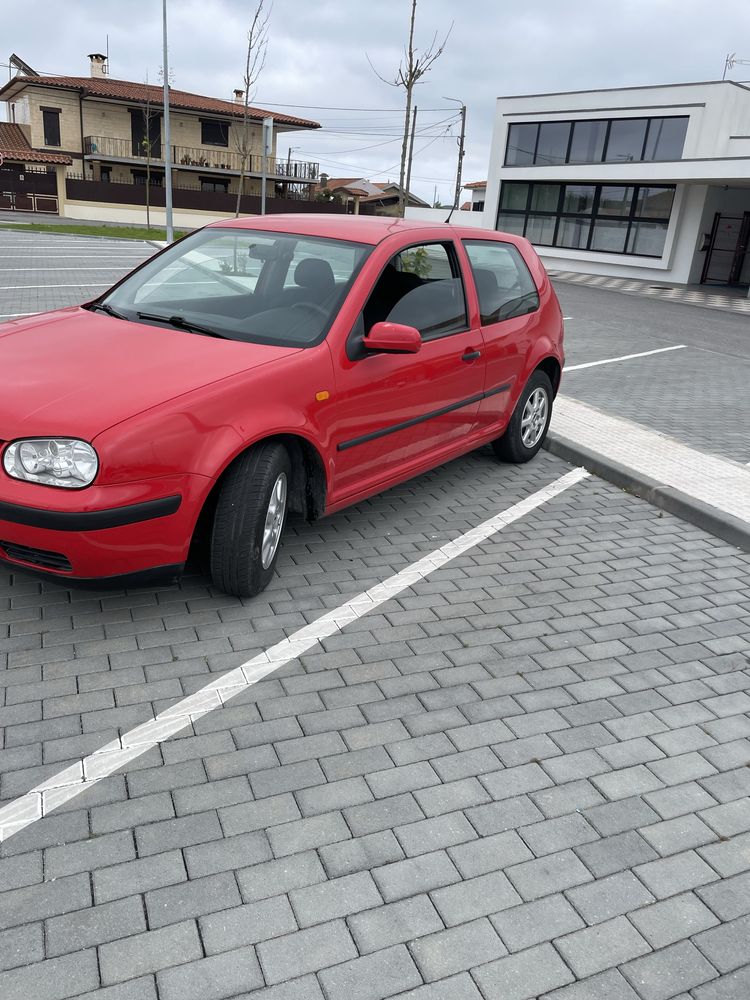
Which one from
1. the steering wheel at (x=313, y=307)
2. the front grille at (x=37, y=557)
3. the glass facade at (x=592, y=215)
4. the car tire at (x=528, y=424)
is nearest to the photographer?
the front grille at (x=37, y=557)

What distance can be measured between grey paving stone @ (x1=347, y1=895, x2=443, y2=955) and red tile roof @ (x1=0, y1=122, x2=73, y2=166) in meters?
46.4

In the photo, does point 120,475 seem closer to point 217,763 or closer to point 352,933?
point 217,763

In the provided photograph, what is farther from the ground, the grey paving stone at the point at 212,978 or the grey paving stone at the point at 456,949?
the grey paving stone at the point at 212,978

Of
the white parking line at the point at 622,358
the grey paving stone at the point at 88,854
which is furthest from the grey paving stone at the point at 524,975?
the white parking line at the point at 622,358

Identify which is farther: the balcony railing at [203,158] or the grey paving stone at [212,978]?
the balcony railing at [203,158]

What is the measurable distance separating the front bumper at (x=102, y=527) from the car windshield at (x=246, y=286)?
1.05m

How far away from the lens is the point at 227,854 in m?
2.47

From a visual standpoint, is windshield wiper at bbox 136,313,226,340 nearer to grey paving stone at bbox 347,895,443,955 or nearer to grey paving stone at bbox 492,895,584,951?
grey paving stone at bbox 347,895,443,955

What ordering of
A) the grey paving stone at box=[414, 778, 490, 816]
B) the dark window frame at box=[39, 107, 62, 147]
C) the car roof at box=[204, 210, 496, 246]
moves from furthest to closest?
1. the dark window frame at box=[39, 107, 62, 147]
2. the car roof at box=[204, 210, 496, 246]
3. the grey paving stone at box=[414, 778, 490, 816]

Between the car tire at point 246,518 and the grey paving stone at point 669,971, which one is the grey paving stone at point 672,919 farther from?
the car tire at point 246,518

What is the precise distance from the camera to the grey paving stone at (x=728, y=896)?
245cm

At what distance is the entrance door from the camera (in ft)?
93.7

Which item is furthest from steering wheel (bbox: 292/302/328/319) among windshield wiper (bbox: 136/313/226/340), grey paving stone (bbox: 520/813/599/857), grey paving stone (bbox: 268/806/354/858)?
grey paving stone (bbox: 520/813/599/857)

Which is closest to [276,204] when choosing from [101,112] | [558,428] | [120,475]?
[101,112]
